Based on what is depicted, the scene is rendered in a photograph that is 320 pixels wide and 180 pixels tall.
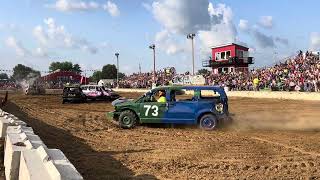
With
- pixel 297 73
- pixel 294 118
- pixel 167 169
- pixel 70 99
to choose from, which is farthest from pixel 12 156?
pixel 297 73

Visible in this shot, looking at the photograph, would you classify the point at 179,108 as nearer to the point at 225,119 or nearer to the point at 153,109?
the point at 153,109

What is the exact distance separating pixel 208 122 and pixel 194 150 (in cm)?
483

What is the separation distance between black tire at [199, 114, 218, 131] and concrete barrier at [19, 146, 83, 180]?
8.73 metres

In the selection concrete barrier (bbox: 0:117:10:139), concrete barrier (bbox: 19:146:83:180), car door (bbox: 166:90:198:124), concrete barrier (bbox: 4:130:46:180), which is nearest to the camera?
concrete barrier (bbox: 19:146:83:180)

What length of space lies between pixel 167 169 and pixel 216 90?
25.1 feet

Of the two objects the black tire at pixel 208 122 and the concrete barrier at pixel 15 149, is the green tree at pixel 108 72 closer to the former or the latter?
the black tire at pixel 208 122

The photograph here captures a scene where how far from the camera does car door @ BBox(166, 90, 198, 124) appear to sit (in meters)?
15.6

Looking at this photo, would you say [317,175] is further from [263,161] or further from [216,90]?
[216,90]

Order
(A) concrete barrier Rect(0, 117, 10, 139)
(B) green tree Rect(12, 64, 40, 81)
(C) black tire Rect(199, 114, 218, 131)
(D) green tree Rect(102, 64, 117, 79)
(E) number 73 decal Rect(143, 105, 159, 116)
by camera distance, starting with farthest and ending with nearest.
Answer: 1. (D) green tree Rect(102, 64, 117, 79)
2. (B) green tree Rect(12, 64, 40, 81)
3. (E) number 73 decal Rect(143, 105, 159, 116)
4. (C) black tire Rect(199, 114, 218, 131)
5. (A) concrete barrier Rect(0, 117, 10, 139)

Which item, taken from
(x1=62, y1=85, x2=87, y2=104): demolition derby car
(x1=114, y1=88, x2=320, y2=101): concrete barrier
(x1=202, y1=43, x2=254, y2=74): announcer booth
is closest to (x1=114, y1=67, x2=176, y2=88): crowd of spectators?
(x1=202, y1=43, x2=254, y2=74): announcer booth

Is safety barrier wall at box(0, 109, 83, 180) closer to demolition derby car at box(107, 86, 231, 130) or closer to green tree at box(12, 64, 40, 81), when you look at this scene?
demolition derby car at box(107, 86, 231, 130)

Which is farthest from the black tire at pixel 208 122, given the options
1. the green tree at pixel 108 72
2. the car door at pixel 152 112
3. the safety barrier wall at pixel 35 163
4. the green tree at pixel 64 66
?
the green tree at pixel 64 66

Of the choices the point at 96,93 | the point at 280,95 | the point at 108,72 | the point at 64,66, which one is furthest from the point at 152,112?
the point at 64,66

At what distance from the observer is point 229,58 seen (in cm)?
6762
